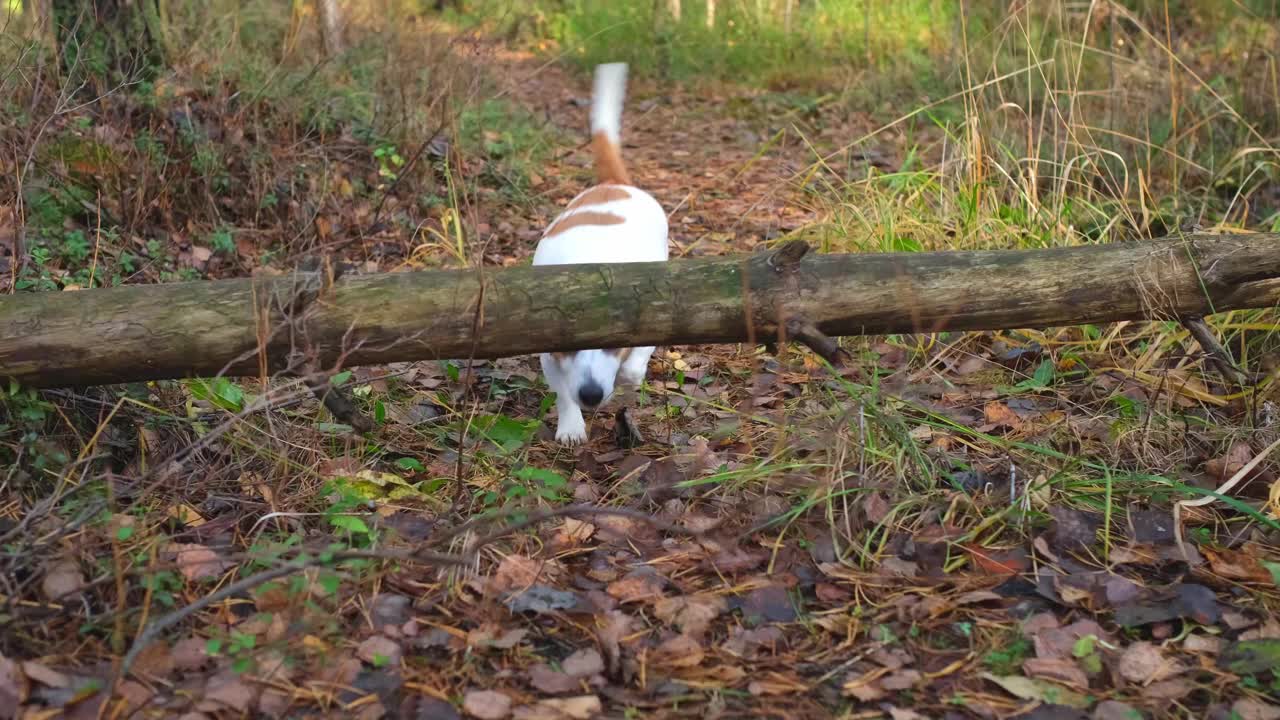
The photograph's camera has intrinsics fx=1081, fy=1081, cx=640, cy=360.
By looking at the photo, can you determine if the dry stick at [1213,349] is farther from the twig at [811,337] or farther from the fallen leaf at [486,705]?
the fallen leaf at [486,705]

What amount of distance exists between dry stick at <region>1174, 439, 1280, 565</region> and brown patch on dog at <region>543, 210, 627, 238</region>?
6.70 feet

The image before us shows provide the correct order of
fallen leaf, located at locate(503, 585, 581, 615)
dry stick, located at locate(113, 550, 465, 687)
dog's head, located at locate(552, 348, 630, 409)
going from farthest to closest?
dog's head, located at locate(552, 348, 630, 409)
fallen leaf, located at locate(503, 585, 581, 615)
dry stick, located at locate(113, 550, 465, 687)

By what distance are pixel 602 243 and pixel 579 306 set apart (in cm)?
111

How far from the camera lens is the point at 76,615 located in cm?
217

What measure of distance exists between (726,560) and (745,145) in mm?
5396

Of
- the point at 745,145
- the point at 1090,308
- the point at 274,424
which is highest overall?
the point at 1090,308

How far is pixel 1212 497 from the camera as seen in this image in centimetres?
266

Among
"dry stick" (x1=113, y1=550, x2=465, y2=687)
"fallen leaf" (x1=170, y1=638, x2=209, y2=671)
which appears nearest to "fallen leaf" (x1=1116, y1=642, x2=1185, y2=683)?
"dry stick" (x1=113, y1=550, x2=465, y2=687)

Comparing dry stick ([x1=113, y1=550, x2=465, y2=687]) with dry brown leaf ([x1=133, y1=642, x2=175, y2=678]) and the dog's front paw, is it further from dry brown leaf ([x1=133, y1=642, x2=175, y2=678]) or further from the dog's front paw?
the dog's front paw

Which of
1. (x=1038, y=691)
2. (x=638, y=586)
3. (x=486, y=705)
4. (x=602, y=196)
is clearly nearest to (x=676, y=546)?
(x=638, y=586)

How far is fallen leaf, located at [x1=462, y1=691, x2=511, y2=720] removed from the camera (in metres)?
2.02

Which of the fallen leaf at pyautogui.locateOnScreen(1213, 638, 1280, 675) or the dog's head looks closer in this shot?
the fallen leaf at pyautogui.locateOnScreen(1213, 638, 1280, 675)

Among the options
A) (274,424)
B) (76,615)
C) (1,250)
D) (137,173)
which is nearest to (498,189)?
(137,173)

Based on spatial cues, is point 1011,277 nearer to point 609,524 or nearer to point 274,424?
point 609,524
